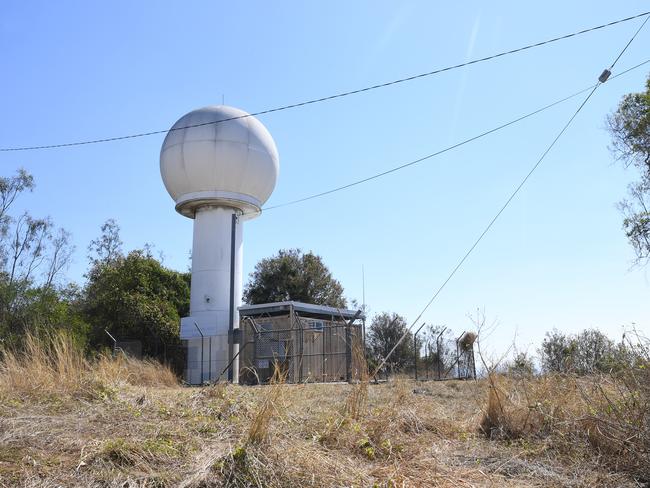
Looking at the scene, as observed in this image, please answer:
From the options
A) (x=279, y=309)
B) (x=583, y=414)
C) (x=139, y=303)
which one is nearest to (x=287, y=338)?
(x=279, y=309)

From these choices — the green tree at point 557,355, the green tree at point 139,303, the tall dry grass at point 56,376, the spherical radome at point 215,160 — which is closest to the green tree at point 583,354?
the green tree at point 557,355

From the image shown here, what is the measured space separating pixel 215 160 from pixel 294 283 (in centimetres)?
1617

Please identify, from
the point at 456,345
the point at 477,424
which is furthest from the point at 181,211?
the point at 477,424

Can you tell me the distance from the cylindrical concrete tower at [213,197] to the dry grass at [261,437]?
16.2m

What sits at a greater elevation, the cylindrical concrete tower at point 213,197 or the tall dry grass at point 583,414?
the cylindrical concrete tower at point 213,197

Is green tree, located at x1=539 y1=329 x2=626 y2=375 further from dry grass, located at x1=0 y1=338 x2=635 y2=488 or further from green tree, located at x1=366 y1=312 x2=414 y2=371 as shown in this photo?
green tree, located at x1=366 y1=312 x2=414 y2=371

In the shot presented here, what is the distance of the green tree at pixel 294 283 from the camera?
40.0 metres

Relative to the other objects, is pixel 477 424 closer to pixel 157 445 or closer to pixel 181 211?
pixel 157 445

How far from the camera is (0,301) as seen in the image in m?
25.4

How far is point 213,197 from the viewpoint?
25.5 m

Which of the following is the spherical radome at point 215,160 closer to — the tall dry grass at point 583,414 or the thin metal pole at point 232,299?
the thin metal pole at point 232,299

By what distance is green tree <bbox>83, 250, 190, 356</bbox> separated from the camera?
96.5ft

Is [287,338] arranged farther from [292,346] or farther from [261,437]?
[261,437]

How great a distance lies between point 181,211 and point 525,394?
21.5 meters
